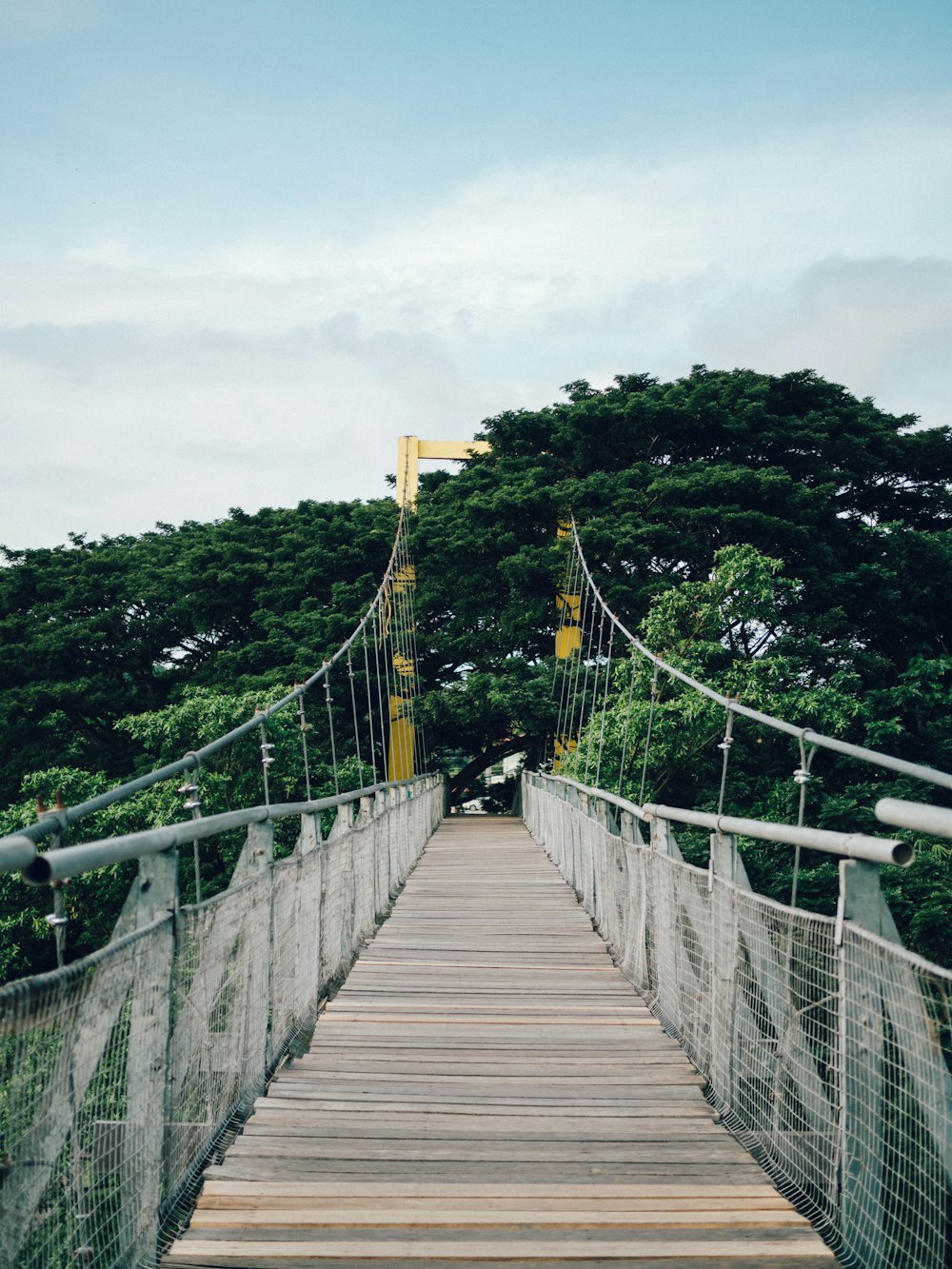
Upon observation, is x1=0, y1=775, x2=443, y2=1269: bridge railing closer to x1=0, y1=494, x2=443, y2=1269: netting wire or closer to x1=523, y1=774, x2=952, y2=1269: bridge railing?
x1=0, y1=494, x2=443, y2=1269: netting wire

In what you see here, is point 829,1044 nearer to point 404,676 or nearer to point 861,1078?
point 861,1078

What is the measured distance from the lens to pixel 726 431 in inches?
617

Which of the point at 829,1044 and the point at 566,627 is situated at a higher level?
the point at 566,627

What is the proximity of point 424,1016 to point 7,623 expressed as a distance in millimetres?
15294

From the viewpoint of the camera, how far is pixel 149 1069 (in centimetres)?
165

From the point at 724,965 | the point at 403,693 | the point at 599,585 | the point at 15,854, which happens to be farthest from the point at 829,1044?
the point at 403,693

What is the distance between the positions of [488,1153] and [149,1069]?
760 millimetres

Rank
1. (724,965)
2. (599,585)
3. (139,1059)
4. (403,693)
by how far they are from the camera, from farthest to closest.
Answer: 1. (403,693)
2. (599,585)
3. (724,965)
4. (139,1059)

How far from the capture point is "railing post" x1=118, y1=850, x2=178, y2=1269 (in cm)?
158

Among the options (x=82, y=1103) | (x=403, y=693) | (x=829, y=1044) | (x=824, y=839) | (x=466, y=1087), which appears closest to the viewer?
(x=82, y=1103)

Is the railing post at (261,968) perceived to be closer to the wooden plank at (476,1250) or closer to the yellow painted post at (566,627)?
the wooden plank at (476,1250)

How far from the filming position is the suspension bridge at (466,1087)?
1.42 metres

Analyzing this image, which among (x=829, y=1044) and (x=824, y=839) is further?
(x=829, y=1044)

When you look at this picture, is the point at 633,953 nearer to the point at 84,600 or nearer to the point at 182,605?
the point at 182,605
